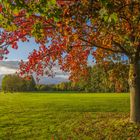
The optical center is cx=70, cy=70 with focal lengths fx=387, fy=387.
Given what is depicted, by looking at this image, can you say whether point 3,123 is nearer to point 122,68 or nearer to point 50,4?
point 122,68

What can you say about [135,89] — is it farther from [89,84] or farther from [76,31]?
[89,84]

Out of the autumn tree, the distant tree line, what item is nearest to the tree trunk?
the autumn tree

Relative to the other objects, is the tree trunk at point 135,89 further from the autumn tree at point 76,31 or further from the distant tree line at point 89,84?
the distant tree line at point 89,84

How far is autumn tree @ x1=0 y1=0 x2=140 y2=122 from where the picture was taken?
11195 millimetres

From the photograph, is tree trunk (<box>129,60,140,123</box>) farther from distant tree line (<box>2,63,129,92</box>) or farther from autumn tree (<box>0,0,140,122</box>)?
distant tree line (<box>2,63,129,92</box>)

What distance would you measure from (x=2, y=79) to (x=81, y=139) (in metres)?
149

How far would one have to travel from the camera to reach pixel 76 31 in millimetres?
18766

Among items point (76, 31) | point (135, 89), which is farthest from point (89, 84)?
point (76, 31)

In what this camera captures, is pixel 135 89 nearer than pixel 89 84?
Yes

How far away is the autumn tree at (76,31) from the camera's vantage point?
36.7ft

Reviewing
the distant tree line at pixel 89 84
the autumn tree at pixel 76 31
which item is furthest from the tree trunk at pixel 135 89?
the distant tree line at pixel 89 84

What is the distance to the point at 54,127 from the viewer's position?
2302 centimetres

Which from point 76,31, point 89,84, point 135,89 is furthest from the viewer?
point 89,84

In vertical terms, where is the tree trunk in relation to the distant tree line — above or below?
below
